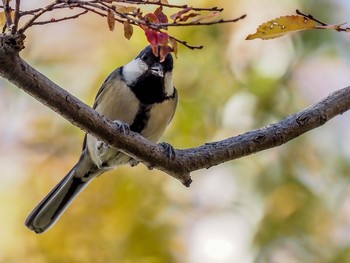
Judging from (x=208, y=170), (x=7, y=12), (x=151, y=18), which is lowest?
(x=208, y=170)

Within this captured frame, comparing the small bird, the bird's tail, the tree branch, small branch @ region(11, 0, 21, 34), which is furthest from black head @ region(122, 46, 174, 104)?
small branch @ region(11, 0, 21, 34)

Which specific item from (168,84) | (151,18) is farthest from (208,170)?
(151,18)

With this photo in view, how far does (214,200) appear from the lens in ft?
14.0

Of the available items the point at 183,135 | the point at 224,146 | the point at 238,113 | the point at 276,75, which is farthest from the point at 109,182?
the point at 224,146

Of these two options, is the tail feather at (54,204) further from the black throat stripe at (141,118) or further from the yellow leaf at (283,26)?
the yellow leaf at (283,26)

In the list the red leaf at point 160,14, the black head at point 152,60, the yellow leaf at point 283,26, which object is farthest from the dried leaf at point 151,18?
the black head at point 152,60

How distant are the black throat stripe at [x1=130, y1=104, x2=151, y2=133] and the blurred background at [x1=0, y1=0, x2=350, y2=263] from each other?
769mm

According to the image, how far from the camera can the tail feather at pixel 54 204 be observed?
3648 mm

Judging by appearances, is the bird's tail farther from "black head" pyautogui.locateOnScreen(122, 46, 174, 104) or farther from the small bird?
"black head" pyautogui.locateOnScreen(122, 46, 174, 104)

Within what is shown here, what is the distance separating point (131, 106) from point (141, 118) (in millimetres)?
70

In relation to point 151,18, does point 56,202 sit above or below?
below

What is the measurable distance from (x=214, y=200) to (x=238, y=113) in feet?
1.65

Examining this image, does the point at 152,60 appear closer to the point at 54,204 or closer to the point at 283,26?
the point at 54,204

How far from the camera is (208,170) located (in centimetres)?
431
